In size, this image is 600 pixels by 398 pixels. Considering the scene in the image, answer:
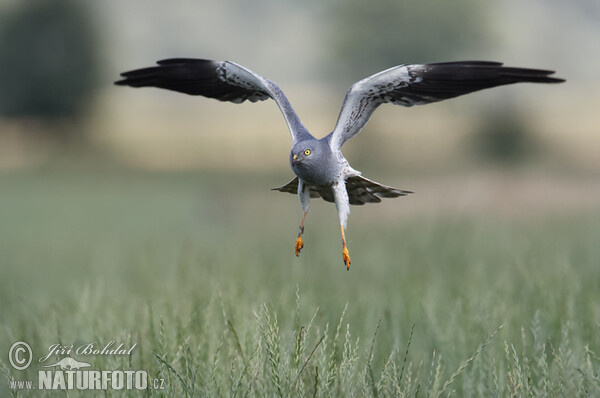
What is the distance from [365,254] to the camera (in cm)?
831

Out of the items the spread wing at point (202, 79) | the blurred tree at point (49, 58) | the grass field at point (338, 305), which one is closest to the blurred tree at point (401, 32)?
the blurred tree at point (49, 58)

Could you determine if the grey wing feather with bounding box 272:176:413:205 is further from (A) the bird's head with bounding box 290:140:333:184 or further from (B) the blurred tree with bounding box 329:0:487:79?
(B) the blurred tree with bounding box 329:0:487:79

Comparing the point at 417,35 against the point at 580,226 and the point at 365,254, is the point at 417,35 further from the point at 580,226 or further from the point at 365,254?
the point at 365,254

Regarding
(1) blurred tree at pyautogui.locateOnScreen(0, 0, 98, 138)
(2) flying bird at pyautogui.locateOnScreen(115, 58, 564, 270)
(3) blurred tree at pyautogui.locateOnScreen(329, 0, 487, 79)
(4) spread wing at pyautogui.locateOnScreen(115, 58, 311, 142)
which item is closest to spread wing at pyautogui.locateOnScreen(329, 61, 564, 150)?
(2) flying bird at pyautogui.locateOnScreen(115, 58, 564, 270)

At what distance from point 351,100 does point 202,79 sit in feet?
2.42

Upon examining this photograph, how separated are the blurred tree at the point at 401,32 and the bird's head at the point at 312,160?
34.7m

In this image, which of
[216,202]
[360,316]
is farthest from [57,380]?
[216,202]

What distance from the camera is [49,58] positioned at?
48125 millimetres

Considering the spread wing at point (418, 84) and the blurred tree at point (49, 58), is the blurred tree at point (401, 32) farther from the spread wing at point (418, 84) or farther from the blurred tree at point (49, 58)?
the spread wing at point (418, 84)

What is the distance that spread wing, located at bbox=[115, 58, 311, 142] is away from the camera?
8.32 feet

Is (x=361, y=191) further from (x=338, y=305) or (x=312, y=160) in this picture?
(x=338, y=305)

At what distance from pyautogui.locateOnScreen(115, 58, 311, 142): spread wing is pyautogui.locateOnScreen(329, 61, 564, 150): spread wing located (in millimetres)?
442

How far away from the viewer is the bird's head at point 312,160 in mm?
1992

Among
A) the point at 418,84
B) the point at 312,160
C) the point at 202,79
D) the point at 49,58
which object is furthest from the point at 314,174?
the point at 49,58
